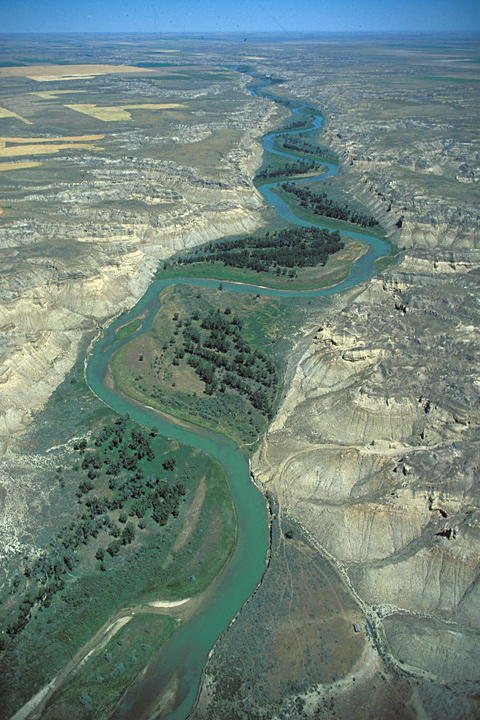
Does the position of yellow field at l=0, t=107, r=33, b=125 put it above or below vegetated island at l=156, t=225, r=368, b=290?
above

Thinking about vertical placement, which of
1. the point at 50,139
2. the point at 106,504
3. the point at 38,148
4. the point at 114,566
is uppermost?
the point at 50,139

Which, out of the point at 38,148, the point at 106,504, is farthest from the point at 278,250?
the point at 38,148

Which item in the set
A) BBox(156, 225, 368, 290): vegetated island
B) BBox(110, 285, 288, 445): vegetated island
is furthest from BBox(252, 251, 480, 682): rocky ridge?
BBox(156, 225, 368, 290): vegetated island

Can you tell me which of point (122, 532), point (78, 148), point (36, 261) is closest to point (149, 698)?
point (122, 532)

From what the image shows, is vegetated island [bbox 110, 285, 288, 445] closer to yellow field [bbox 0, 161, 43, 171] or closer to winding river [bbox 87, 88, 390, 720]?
winding river [bbox 87, 88, 390, 720]

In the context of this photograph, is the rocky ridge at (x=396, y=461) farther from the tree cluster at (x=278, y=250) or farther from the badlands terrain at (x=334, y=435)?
the tree cluster at (x=278, y=250)

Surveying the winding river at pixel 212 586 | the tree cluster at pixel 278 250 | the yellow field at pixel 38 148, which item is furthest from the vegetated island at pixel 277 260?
the yellow field at pixel 38 148

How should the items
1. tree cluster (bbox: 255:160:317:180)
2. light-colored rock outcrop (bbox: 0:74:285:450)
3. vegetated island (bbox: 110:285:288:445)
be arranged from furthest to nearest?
tree cluster (bbox: 255:160:317:180) → light-colored rock outcrop (bbox: 0:74:285:450) → vegetated island (bbox: 110:285:288:445)

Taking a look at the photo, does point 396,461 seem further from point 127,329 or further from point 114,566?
point 127,329

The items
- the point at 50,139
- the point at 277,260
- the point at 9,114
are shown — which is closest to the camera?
the point at 277,260
